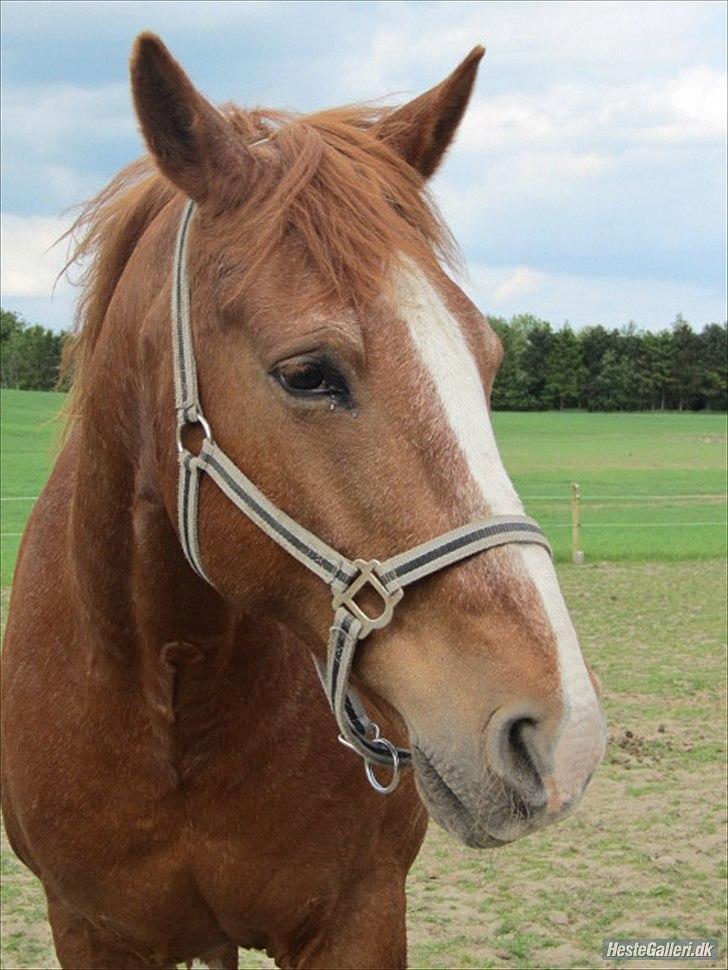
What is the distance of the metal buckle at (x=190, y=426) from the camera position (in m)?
2.19

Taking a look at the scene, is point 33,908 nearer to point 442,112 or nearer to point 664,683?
point 442,112

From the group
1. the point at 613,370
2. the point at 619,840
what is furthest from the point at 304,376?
the point at 613,370

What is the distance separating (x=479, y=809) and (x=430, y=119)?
5.02 feet

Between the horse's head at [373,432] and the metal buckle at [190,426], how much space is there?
0.02 m

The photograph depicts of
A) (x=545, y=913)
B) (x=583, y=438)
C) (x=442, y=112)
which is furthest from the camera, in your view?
(x=583, y=438)

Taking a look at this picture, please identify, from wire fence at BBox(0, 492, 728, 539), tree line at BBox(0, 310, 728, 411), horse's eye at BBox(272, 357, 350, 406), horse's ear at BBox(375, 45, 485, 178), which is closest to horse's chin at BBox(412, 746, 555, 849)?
horse's eye at BBox(272, 357, 350, 406)

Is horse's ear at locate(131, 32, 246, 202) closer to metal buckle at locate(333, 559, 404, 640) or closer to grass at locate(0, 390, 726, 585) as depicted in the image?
metal buckle at locate(333, 559, 404, 640)

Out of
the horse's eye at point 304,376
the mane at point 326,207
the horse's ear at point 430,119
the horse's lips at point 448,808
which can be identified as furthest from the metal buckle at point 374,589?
the horse's ear at point 430,119

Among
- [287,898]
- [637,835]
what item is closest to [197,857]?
[287,898]

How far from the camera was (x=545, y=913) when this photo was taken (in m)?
5.35

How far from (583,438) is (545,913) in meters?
48.2

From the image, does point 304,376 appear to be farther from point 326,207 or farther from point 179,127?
point 179,127

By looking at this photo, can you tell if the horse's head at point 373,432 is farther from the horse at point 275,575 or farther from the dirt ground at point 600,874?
the dirt ground at point 600,874

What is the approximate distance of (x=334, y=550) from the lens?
6.75 ft
